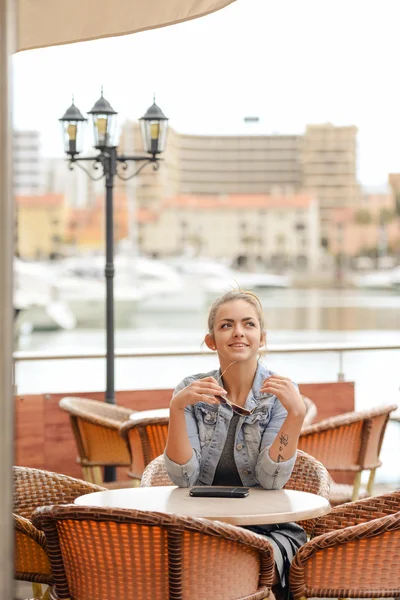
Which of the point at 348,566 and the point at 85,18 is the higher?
the point at 85,18

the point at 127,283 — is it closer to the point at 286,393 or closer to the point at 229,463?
the point at 229,463

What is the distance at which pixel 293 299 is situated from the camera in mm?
48031

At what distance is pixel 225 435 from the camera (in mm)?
2334

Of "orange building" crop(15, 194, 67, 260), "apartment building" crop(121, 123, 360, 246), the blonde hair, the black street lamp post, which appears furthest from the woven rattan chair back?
"apartment building" crop(121, 123, 360, 246)

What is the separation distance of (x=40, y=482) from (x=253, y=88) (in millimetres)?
54718

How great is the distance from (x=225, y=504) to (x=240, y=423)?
26cm

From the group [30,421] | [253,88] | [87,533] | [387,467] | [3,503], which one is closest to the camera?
[3,503]

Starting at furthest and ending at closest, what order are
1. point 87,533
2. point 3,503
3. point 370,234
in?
point 370,234 → point 87,533 → point 3,503

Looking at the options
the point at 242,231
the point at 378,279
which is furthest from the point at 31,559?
the point at 242,231

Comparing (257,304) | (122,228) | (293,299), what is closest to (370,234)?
(293,299)

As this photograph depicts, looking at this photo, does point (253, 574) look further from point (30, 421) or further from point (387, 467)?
point (387, 467)

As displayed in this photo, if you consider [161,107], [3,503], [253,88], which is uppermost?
[253,88]

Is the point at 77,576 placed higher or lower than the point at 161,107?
lower

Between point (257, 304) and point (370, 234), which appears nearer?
point (257, 304)
